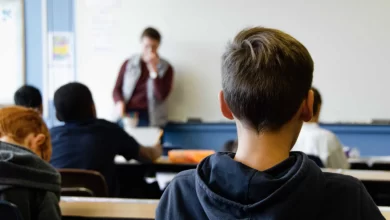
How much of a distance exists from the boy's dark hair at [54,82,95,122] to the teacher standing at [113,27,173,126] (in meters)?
1.93

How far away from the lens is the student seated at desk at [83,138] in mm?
2318

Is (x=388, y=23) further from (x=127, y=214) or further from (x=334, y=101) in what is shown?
(x=127, y=214)

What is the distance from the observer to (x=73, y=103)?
7.75 ft

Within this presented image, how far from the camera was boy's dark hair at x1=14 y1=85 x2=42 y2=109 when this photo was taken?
9.15 feet

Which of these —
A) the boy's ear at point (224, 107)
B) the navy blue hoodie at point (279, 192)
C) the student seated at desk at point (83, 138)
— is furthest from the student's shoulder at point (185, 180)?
the student seated at desk at point (83, 138)

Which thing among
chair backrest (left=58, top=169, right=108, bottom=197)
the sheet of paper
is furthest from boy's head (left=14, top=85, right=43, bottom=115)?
chair backrest (left=58, top=169, right=108, bottom=197)

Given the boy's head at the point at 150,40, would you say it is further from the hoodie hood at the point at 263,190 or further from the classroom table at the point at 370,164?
the hoodie hood at the point at 263,190

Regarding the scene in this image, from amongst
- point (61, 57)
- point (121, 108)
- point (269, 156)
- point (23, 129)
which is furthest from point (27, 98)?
point (269, 156)

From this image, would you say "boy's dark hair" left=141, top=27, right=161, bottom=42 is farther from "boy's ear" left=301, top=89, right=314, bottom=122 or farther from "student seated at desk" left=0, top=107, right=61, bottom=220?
"boy's ear" left=301, top=89, right=314, bottom=122

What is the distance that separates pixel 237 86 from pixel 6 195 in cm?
92

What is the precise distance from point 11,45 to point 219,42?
6.80ft

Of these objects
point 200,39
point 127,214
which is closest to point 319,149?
point 127,214

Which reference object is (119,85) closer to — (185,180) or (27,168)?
(27,168)

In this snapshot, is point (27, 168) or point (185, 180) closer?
point (185, 180)
